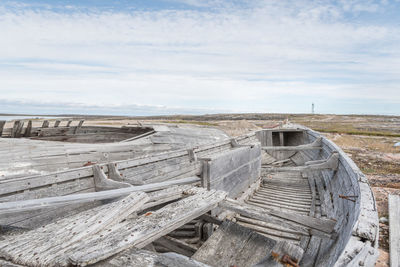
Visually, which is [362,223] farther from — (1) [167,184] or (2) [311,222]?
(1) [167,184]

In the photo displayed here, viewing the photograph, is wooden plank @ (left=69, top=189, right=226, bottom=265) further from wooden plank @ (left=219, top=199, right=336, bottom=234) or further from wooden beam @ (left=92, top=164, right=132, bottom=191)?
wooden beam @ (left=92, top=164, right=132, bottom=191)

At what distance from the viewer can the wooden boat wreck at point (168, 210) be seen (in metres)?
2.11

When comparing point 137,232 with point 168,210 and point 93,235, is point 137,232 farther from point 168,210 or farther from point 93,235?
point 168,210

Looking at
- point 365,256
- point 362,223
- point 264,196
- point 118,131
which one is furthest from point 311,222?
point 118,131

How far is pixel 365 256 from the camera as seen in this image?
6.60 ft

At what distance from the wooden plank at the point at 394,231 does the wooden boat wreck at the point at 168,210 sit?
35.5 inches

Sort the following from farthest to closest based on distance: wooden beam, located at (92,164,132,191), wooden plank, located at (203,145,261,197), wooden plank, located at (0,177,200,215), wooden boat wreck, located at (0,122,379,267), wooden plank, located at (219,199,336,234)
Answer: wooden plank, located at (203,145,261,197)
wooden beam, located at (92,164,132,191)
wooden plank, located at (219,199,336,234)
wooden plank, located at (0,177,200,215)
wooden boat wreck, located at (0,122,379,267)

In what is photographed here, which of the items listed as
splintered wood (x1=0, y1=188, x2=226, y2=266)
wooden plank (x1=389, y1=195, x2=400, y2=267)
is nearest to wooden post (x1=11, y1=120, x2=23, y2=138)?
splintered wood (x1=0, y1=188, x2=226, y2=266)

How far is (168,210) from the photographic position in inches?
114

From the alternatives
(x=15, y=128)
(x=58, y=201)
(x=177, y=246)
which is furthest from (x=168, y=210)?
(x=15, y=128)

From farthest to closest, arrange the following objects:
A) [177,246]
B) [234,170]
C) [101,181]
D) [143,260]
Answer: [234,170] → [177,246] → [101,181] → [143,260]

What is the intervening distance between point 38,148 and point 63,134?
5.05 m

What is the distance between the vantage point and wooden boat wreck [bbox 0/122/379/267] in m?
2.11

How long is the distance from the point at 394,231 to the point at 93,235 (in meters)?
5.44
